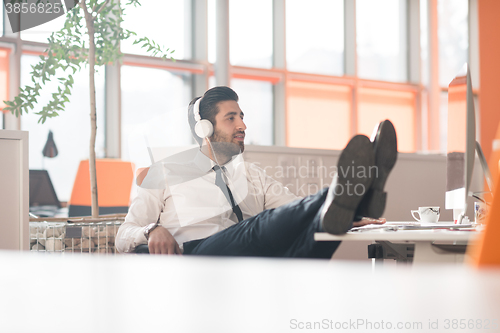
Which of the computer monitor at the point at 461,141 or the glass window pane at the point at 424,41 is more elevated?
the glass window pane at the point at 424,41

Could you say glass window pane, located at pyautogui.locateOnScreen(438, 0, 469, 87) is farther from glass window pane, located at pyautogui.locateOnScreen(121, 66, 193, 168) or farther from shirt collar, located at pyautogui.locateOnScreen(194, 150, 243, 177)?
shirt collar, located at pyautogui.locateOnScreen(194, 150, 243, 177)

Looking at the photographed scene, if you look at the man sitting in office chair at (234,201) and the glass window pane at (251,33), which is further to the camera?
the glass window pane at (251,33)

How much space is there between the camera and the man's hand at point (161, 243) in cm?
133

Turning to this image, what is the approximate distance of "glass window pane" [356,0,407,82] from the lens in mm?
6719

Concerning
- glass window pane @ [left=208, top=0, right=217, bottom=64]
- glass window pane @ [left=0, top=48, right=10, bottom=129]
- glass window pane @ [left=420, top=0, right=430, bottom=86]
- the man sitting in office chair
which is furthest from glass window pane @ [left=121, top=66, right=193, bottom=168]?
glass window pane @ [left=420, top=0, right=430, bottom=86]

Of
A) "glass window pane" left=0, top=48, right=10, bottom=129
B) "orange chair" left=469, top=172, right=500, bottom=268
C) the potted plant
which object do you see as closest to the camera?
"orange chair" left=469, top=172, right=500, bottom=268

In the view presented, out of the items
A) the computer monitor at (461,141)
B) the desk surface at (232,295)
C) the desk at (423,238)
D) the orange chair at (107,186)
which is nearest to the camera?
the desk surface at (232,295)

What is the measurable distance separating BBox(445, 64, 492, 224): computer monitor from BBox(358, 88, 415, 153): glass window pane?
17.3ft

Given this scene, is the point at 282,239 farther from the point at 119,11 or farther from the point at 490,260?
the point at 119,11

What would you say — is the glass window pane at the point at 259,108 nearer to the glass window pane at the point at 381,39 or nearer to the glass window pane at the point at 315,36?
the glass window pane at the point at 315,36

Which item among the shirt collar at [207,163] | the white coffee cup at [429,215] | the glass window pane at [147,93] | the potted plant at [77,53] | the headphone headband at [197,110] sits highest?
the glass window pane at [147,93]

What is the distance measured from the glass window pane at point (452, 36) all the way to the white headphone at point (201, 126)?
19.2 feet

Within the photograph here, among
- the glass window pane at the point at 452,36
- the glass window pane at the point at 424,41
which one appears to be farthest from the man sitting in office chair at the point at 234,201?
the glass window pane at the point at 452,36

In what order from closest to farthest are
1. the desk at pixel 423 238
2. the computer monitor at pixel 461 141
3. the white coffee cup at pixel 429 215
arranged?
the desk at pixel 423 238 → the computer monitor at pixel 461 141 → the white coffee cup at pixel 429 215
